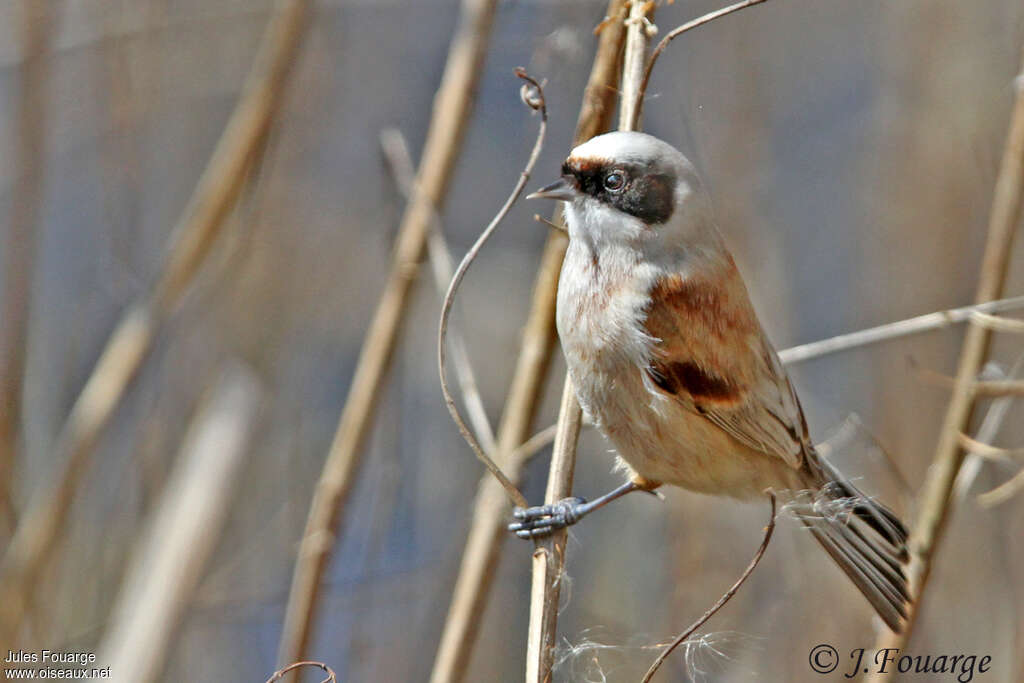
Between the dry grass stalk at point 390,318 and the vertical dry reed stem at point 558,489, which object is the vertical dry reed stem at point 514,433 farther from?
the dry grass stalk at point 390,318

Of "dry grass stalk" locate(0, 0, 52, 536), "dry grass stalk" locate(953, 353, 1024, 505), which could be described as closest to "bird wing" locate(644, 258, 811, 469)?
"dry grass stalk" locate(953, 353, 1024, 505)

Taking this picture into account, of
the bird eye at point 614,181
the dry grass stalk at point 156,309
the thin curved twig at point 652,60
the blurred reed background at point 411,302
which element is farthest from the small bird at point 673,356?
the dry grass stalk at point 156,309

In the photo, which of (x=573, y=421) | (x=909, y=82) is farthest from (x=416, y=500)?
(x=909, y=82)

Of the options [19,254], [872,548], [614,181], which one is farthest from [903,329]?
[19,254]

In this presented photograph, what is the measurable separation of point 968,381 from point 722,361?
490 mm

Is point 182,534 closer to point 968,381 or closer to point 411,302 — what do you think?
point 411,302

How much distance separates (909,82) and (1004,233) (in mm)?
1253

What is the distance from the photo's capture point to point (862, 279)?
308 cm

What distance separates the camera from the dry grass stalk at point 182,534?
76.9 inches

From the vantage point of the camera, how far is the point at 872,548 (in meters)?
1.85

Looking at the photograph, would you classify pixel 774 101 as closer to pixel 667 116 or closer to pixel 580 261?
pixel 667 116

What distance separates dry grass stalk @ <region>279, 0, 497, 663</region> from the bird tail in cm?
81

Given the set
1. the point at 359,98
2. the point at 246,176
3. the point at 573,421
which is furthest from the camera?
the point at 359,98

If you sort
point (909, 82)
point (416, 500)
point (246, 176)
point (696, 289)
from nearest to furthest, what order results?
point (696, 289), point (246, 176), point (416, 500), point (909, 82)
